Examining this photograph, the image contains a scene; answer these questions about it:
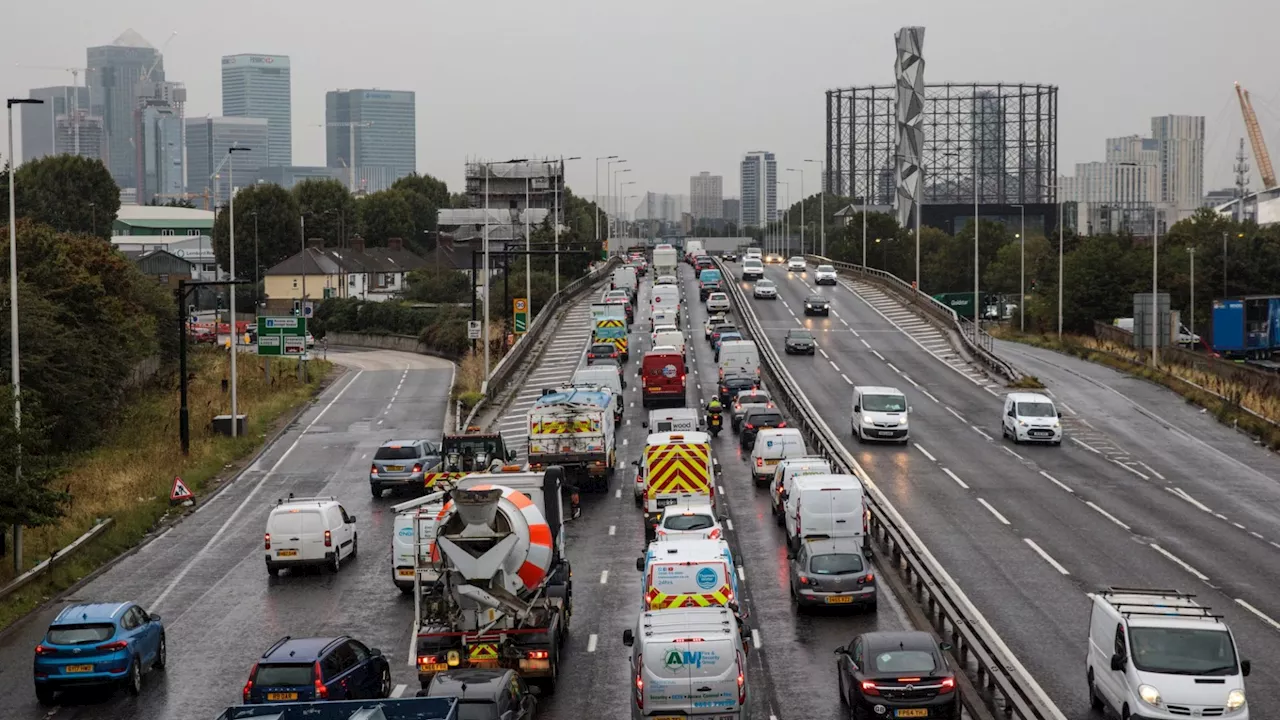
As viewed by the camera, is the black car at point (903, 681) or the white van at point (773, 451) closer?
the black car at point (903, 681)

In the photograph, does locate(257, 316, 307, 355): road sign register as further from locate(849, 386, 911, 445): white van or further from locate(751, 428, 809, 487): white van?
locate(751, 428, 809, 487): white van

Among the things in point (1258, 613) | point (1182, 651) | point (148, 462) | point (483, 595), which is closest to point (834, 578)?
point (1258, 613)

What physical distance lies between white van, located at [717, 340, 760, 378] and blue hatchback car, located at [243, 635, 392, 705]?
4287cm

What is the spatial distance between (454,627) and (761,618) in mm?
7713

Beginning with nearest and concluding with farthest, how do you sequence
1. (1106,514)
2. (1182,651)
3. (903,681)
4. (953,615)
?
(1182,651) < (903,681) < (953,615) < (1106,514)

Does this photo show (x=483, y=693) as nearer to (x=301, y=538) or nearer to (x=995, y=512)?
(x=301, y=538)

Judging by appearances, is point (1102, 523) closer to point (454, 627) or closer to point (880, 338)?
point (454, 627)

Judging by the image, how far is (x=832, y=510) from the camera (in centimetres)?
3325

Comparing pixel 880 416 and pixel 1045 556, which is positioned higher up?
pixel 880 416

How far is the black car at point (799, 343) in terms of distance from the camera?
254ft

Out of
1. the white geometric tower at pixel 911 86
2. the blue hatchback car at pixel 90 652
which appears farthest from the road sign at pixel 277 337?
the white geometric tower at pixel 911 86

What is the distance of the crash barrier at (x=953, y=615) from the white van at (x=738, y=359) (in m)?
16.4

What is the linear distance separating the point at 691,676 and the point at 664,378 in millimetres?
41287

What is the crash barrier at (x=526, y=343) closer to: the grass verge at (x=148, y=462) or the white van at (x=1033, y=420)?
the grass verge at (x=148, y=462)
